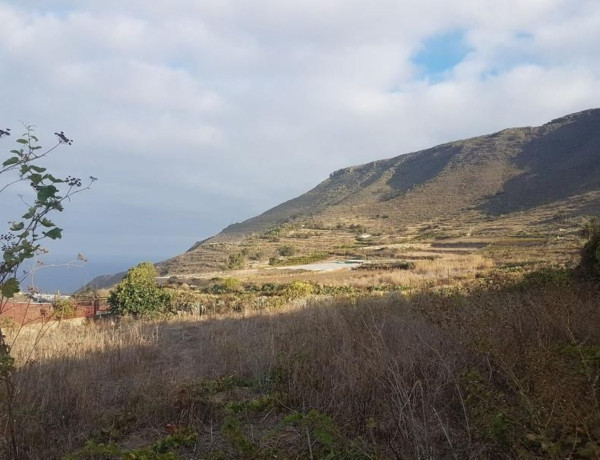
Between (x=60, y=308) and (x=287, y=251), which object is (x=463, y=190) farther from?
(x=60, y=308)

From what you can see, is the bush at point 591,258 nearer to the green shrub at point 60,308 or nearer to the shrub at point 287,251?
the green shrub at point 60,308

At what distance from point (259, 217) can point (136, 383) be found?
11187 centimetres

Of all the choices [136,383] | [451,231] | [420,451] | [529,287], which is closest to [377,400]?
[420,451]

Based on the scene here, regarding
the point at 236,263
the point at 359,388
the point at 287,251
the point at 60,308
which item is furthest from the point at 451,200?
the point at 359,388

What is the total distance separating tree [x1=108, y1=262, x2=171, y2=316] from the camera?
14.0 meters

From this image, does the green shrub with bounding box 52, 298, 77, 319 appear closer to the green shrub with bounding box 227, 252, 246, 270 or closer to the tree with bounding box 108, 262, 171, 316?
the tree with bounding box 108, 262, 171, 316

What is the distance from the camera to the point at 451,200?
7650 cm

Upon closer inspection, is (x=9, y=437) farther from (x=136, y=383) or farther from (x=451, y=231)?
(x=451, y=231)

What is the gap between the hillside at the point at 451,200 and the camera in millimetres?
54781

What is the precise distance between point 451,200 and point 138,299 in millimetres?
69727

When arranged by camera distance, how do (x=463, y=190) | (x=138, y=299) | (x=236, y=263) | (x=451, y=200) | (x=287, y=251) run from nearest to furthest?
(x=138, y=299) < (x=236, y=263) < (x=287, y=251) < (x=451, y=200) < (x=463, y=190)

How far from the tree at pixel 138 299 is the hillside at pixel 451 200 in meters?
29.1

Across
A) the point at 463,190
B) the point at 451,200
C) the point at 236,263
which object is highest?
the point at 463,190

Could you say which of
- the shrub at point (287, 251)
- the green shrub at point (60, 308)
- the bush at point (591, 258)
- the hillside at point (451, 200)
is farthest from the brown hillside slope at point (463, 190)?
the green shrub at point (60, 308)
